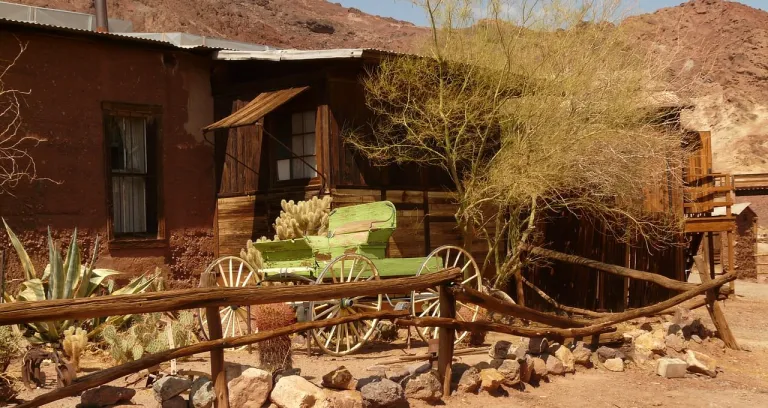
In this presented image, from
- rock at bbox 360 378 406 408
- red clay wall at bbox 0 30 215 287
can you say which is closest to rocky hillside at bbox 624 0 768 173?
red clay wall at bbox 0 30 215 287

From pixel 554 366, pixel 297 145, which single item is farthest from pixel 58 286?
pixel 554 366

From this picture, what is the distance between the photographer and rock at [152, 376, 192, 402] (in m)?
6.21

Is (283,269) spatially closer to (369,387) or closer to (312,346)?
(312,346)

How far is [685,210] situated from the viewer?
60.9 feet

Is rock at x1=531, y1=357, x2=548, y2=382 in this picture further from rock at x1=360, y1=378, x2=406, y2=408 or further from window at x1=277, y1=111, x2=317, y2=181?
window at x1=277, y1=111, x2=317, y2=181

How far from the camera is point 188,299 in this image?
18.6 feet

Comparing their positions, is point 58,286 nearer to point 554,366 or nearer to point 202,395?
point 202,395

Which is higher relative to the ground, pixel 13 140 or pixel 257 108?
pixel 257 108

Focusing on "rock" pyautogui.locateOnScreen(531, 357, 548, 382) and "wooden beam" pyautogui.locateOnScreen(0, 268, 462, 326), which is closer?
"wooden beam" pyautogui.locateOnScreen(0, 268, 462, 326)

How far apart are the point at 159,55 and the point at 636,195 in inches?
304

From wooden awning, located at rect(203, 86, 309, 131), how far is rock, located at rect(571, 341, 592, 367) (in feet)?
16.3

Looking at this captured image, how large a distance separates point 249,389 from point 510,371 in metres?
2.69

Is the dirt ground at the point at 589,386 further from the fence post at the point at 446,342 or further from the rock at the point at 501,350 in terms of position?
the rock at the point at 501,350

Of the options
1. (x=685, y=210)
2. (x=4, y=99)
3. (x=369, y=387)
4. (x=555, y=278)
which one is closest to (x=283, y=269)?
(x=369, y=387)
